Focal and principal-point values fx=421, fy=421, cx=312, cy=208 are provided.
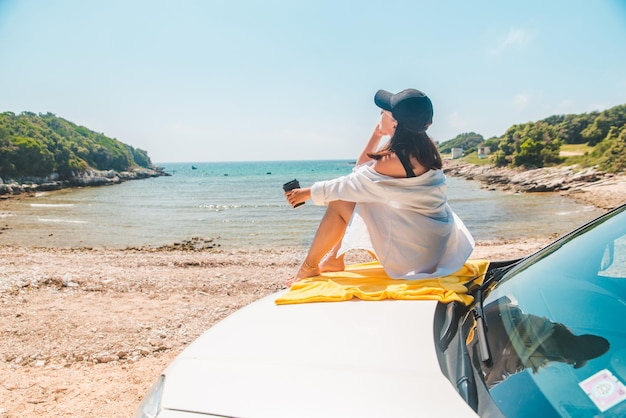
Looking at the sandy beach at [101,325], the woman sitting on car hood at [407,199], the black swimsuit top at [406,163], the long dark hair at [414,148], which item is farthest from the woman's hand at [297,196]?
the sandy beach at [101,325]

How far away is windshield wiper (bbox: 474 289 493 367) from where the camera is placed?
1527 millimetres

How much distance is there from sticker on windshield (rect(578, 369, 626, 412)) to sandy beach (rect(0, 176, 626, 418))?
296 centimetres

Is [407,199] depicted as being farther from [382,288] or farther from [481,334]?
[481,334]

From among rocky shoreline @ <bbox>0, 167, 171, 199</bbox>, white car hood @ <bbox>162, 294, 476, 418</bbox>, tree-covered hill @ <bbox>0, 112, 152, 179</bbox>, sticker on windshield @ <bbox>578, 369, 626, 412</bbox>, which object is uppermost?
tree-covered hill @ <bbox>0, 112, 152, 179</bbox>

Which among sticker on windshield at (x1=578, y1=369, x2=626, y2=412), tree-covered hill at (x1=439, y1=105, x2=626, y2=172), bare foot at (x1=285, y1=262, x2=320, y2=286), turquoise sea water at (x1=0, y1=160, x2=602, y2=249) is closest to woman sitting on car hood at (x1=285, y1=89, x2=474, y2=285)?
bare foot at (x1=285, y1=262, x2=320, y2=286)

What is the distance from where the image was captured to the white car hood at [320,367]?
134cm

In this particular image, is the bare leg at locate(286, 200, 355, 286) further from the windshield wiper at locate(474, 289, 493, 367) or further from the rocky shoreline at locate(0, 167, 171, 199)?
the rocky shoreline at locate(0, 167, 171, 199)

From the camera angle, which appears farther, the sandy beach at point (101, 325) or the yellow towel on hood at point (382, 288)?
the sandy beach at point (101, 325)

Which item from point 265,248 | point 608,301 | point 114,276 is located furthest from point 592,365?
point 265,248

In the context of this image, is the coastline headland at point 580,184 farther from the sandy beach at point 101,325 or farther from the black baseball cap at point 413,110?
the black baseball cap at point 413,110

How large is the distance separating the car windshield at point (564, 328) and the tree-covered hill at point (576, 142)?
1732 inches

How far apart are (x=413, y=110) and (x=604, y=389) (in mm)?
2273

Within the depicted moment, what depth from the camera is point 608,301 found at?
60.7 inches

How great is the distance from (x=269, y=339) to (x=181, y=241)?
14.6 m
